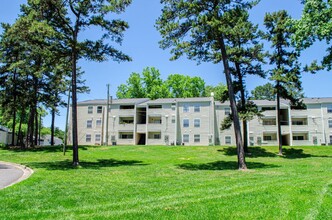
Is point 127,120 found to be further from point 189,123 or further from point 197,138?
point 197,138

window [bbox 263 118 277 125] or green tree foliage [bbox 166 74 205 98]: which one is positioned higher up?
green tree foliage [bbox 166 74 205 98]

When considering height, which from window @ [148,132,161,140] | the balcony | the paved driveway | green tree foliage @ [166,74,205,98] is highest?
green tree foliage @ [166,74,205,98]

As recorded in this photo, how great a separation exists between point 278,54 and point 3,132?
51.0 meters

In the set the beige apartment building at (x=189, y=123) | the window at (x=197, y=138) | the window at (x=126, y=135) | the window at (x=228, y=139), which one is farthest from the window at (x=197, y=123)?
the window at (x=126, y=135)

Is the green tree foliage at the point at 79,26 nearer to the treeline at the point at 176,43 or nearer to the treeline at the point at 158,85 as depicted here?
the treeline at the point at 176,43

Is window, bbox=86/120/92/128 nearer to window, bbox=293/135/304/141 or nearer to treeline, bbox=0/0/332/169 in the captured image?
treeline, bbox=0/0/332/169

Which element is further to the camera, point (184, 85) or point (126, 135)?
point (184, 85)

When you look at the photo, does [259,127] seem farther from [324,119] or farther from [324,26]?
[324,26]

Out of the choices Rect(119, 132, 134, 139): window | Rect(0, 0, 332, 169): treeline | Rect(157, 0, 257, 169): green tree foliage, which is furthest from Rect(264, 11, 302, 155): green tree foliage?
Rect(119, 132, 134, 139): window

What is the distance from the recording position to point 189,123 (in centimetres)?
4769

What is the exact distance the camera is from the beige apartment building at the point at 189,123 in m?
46.4

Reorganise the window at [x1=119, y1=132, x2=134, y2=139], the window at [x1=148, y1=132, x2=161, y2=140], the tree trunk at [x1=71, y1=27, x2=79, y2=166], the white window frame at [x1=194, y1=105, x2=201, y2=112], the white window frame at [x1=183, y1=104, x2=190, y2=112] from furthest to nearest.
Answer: the window at [x1=119, y1=132, x2=134, y2=139]
the window at [x1=148, y1=132, x2=161, y2=140]
the white window frame at [x1=183, y1=104, x2=190, y2=112]
the white window frame at [x1=194, y1=105, x2=201, y2=112]
the tree trunk at [x1=71, y1=27, x2=79, y2=166]

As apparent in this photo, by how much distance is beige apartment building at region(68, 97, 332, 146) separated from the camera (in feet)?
152

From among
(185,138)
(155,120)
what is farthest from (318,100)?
(155,120)
